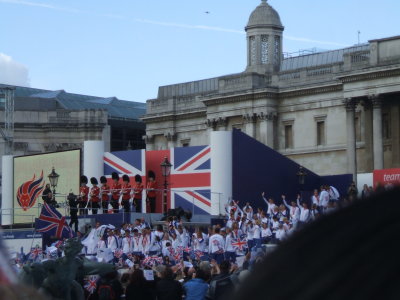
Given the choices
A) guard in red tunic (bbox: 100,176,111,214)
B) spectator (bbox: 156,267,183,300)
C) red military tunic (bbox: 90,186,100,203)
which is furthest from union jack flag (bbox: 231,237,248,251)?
spectator (bbox: 156,267,183,300)

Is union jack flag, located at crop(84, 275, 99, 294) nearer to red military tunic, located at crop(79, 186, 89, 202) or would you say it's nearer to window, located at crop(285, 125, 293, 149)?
red military tunic, located at crop(79, 186, 89, 202)

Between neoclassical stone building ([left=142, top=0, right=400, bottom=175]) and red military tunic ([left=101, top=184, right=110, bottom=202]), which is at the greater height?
neoclassical stone building ([left=142, top=0, right=400, bottom=175])

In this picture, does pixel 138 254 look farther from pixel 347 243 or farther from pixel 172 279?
pixel 347 243

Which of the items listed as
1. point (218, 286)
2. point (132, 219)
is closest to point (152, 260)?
point (132, 219)

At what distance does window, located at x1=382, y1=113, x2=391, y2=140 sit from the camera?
58938 millimetres

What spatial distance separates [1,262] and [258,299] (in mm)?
408

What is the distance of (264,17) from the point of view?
7031 centimetres

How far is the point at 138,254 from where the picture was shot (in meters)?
31.3

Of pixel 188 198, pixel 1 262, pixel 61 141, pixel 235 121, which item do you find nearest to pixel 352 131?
pixel 235 121

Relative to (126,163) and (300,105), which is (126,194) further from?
(300,105)

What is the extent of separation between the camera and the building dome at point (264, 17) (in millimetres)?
70188

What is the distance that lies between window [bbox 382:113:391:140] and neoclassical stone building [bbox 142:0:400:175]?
6 centimetres

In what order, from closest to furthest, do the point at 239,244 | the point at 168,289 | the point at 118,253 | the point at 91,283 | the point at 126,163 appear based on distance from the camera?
the point at 168,289 < the point at 91,283 < the point at 239,244 < the point at 118,253 < the point at 126,163

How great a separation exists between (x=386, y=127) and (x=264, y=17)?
1491cm
